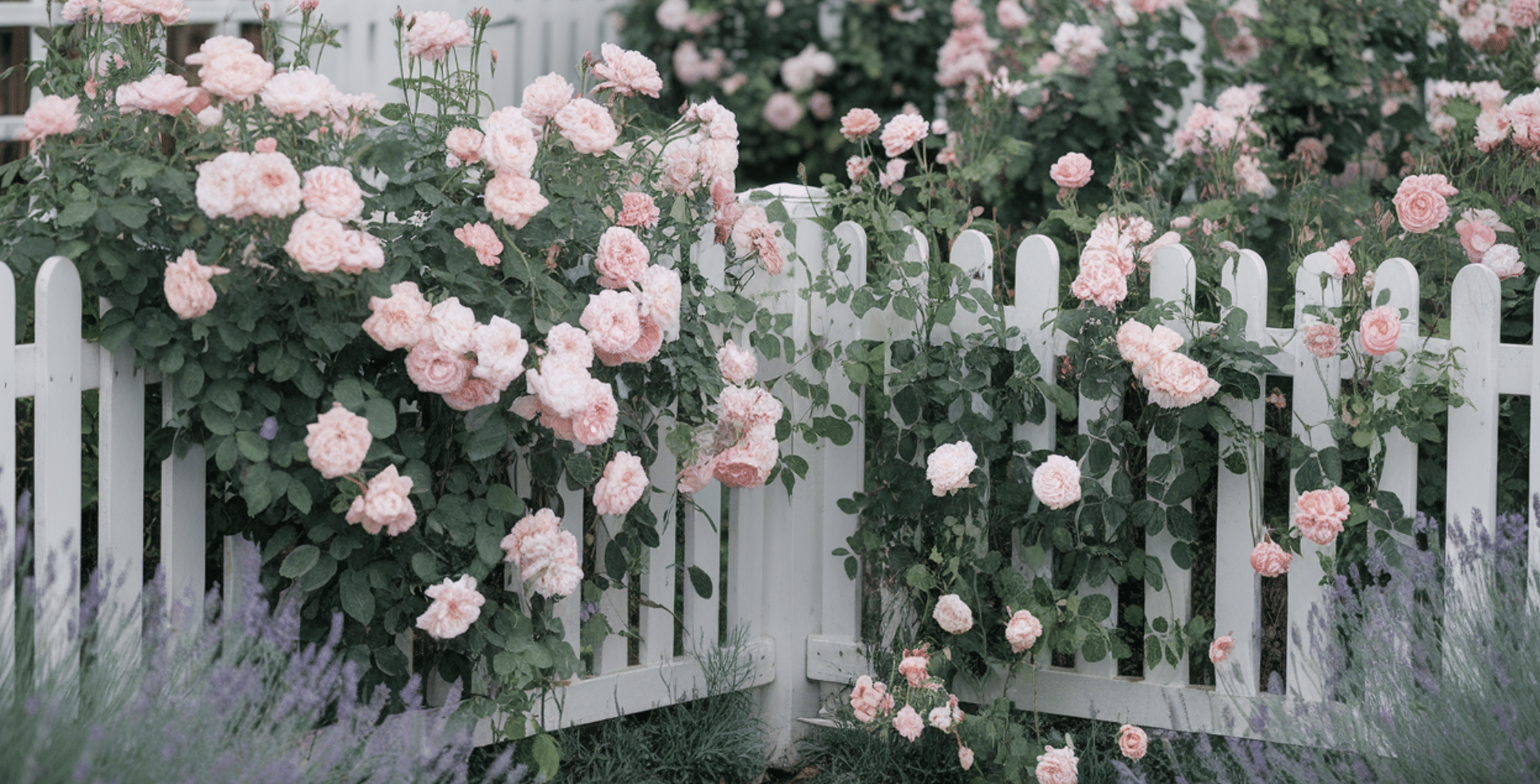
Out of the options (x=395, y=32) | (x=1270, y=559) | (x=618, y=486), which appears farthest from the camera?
(x=395, y=32)

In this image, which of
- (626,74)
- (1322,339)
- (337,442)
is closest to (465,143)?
(626,74)

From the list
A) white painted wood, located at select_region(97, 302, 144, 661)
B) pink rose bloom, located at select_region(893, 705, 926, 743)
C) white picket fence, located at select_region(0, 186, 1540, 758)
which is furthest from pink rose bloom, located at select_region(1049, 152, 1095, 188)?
white painted wood, located at select_region(97, 302, 144, 661)

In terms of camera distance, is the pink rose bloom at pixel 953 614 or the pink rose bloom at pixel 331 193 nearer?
the pink rose bloom at pixel 331 193

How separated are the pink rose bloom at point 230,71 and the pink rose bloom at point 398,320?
36 cm

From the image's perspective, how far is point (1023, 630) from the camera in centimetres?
291

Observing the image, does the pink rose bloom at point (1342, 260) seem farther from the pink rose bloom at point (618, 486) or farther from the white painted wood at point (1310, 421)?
the pink rose bloom at point (618, 486)

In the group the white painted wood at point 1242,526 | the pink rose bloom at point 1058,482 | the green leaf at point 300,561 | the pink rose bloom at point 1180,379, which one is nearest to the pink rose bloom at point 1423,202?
the white painted wood at point 1242,526

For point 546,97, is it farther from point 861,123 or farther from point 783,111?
point 783,111

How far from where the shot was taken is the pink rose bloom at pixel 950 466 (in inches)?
Result: 113

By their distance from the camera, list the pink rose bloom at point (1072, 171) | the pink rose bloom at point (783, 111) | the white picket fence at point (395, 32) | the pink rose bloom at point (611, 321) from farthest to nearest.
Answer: the pink rose bloom at point (783, 111) → the white picket fence at point (395, 32) → the pink rose bloom at point (1072, 171) → the pink rose bloom at point (611, 321)

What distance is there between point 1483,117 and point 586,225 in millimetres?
1968

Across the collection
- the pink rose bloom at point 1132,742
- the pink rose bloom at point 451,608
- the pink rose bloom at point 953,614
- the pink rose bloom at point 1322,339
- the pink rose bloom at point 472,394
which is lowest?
the pink rose bloom at point 1132,742

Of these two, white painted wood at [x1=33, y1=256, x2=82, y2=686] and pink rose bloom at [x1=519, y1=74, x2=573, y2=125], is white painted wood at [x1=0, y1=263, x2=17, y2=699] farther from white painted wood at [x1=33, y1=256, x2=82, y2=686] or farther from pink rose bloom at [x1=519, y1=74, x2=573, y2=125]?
pink rose bloom at [x1=519, y1=74, x2=573, y2=125]

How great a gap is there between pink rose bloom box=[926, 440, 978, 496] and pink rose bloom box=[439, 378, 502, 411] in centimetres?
91
